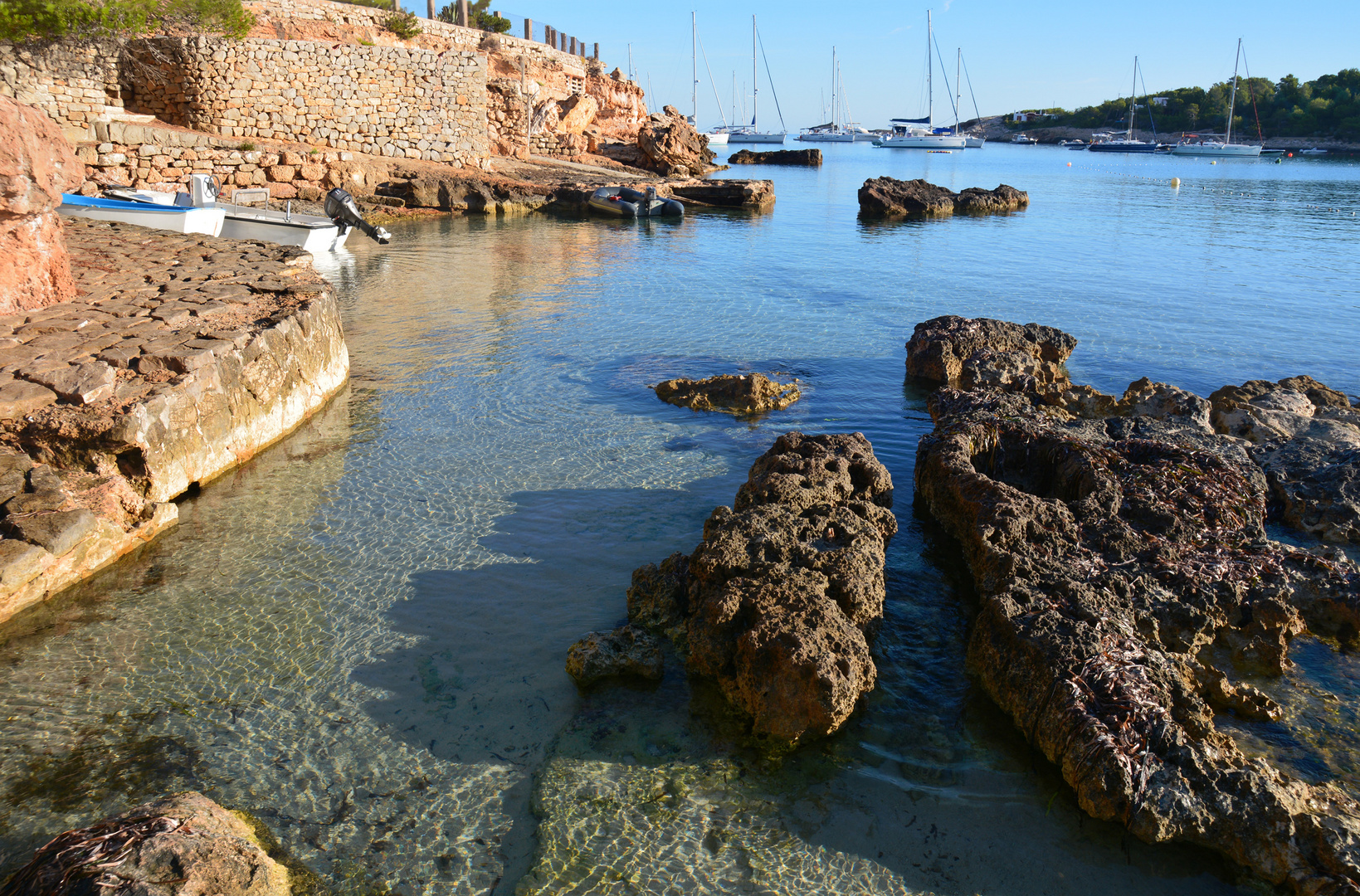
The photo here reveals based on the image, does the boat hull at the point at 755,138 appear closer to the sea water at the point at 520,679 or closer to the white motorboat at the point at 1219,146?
the white motorboat at the point at 1219,146

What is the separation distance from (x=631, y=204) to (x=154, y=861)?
1081 inches

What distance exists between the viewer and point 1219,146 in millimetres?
77250

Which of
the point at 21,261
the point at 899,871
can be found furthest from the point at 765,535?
the point at 21,261

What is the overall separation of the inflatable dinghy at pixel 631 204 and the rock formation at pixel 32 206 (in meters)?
21.6

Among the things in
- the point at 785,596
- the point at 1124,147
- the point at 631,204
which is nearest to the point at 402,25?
the point at 631,204

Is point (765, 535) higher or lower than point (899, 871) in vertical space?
higher

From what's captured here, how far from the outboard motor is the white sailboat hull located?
3728 inches

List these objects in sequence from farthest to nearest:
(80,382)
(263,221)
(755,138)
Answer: (755,138) → (263,221) → (80,382)

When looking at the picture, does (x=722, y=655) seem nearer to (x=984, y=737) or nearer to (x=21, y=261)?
(x=984, y=737)

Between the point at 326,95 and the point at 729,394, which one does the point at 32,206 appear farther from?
the point at 326,95

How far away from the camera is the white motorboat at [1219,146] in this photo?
7611 cm

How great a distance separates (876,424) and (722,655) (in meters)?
5.24

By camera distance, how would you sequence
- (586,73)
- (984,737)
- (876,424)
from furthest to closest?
1. (586,73)
2. (876,424)
3. (984,737)

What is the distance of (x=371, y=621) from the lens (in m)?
5.22
